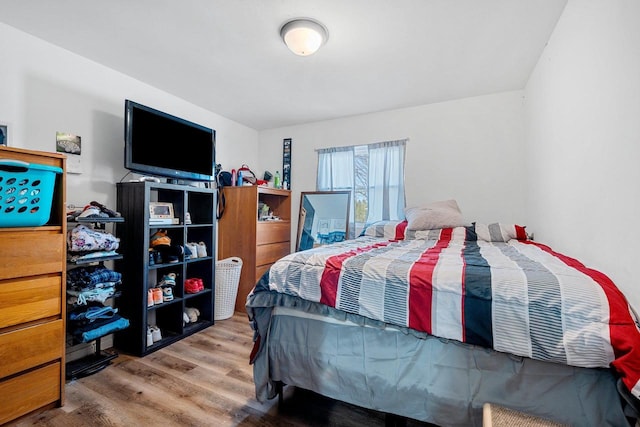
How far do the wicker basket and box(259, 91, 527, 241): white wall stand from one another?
207cm

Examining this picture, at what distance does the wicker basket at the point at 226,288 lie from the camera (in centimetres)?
296

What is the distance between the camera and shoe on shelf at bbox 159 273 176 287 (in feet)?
8.14

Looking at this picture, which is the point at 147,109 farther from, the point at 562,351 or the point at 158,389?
the point at 562,351

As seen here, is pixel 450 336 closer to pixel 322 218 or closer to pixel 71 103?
pixel 322 218

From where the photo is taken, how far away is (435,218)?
265 centimetres

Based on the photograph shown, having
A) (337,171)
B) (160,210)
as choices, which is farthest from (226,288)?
(337,171)

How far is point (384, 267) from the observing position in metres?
1.32

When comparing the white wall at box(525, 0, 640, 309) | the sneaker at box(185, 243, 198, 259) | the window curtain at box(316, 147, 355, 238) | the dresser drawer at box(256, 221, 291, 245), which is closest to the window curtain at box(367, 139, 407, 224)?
the window curtain at box(316, 147, 355, 238)

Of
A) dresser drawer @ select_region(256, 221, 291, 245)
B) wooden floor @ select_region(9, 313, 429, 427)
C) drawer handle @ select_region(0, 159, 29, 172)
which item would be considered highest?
drawer handle @ select_region(0, 159, 29, 172)

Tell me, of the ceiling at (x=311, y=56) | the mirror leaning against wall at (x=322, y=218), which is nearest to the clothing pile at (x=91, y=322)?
the ceiling at (x=311, y=56)

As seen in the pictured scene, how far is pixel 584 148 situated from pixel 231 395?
94.9 inches

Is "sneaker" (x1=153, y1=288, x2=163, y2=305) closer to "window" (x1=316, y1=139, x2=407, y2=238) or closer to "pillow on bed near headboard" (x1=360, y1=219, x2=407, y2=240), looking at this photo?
"pillow on bed near headboard" (x1=360, y1=219, x2=407, y2=240)

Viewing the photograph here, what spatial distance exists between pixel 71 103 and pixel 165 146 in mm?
677

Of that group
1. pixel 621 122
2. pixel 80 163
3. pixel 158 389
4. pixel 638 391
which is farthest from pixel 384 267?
pixel 80 163
